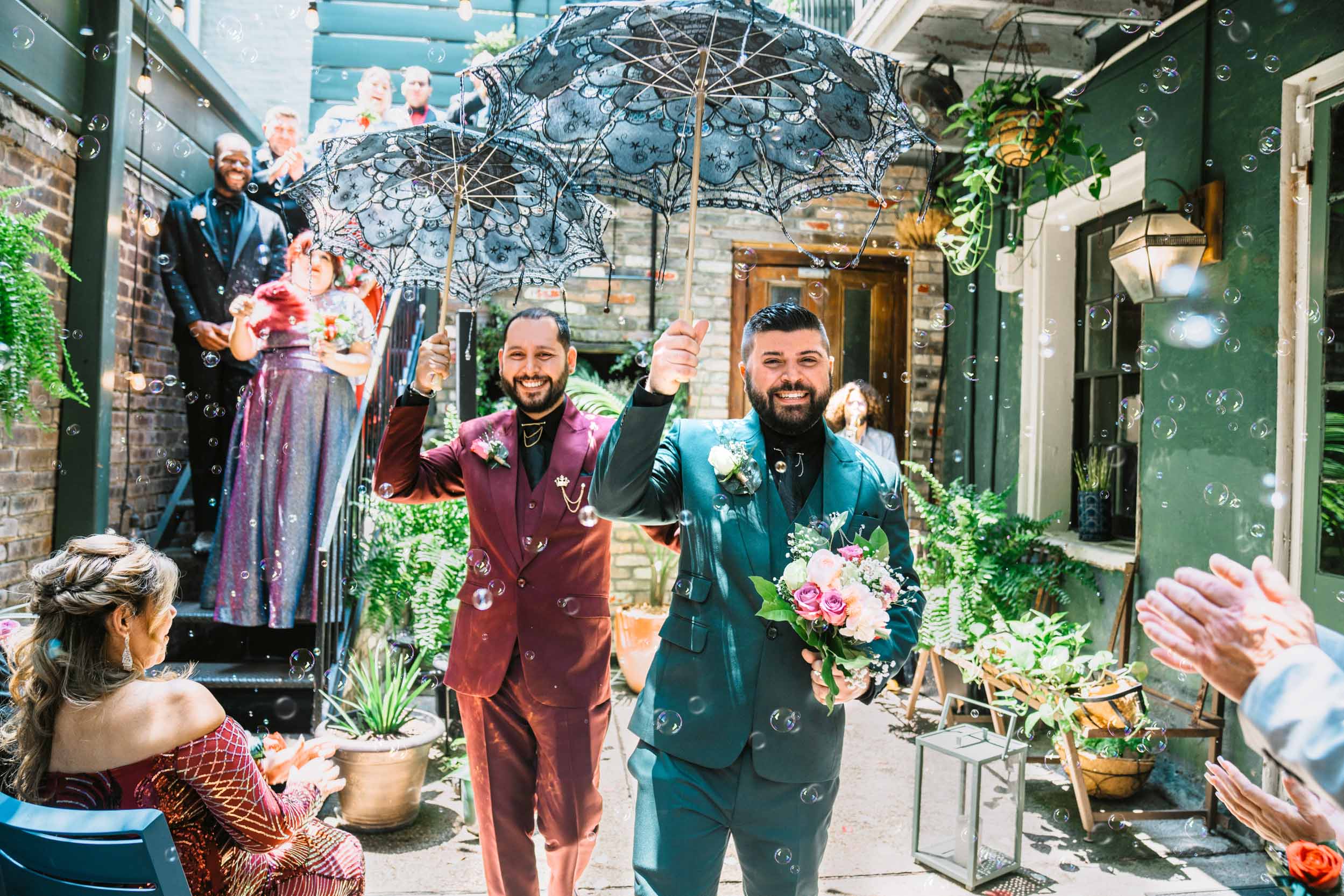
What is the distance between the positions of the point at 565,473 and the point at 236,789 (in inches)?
50.4

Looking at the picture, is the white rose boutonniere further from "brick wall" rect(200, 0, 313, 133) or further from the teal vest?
"brick wall" rect(200, 0, 313, 133)

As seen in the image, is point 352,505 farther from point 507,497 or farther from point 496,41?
point 496,41

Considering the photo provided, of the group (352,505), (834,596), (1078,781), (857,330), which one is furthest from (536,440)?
(857,330)

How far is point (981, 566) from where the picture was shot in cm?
539

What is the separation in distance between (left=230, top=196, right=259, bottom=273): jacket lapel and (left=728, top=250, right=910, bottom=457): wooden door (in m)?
3.63

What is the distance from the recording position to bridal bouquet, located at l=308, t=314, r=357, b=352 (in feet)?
14.0

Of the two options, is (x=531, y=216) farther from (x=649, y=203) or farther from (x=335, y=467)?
(x=335, y=467)

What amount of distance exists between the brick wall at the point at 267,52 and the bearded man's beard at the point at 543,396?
20.9ft

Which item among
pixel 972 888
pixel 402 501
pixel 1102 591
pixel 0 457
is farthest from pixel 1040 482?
pixel 0 457

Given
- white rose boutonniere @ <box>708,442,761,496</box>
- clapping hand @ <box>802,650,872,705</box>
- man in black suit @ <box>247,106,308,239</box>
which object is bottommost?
clapping hand @ <box>802,650,872,705</box>

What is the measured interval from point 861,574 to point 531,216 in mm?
2116

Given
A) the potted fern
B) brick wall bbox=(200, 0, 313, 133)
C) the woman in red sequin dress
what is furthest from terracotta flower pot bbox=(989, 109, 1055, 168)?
brick wall bbox=(200, 0, 313, 133)

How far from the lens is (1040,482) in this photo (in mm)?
6285

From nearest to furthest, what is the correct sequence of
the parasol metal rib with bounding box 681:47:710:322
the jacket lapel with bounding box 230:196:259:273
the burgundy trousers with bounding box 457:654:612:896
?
the parasol metal rib with bounding box 681:47:710:322 → the burgundy trousers with bounding box 457:654:612:896 → the jacket lapel with bounding box 230:196:259:273
